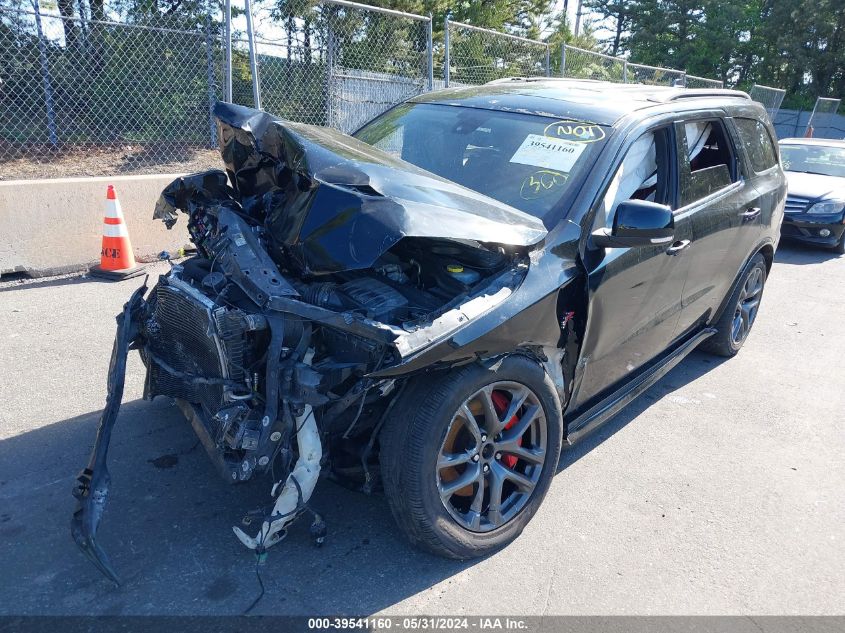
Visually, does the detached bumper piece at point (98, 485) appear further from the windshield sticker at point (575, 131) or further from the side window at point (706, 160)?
the side window at point (706, 160)

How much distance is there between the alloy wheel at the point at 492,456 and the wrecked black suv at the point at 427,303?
10 mm

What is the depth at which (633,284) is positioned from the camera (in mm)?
3330


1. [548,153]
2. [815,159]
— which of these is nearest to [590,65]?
[815,159]

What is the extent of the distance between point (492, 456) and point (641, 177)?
175cm

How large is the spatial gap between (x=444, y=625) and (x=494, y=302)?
1249mm

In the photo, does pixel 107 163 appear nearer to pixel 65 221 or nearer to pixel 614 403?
pixel 65 221

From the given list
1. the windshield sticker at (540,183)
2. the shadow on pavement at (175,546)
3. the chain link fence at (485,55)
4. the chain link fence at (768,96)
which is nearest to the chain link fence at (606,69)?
the chain link fence at (485,55)

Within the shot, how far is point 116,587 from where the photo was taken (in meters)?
2.55

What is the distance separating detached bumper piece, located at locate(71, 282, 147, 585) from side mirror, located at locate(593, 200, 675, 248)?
2.19 metres

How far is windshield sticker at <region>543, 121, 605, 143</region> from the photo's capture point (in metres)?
3.39

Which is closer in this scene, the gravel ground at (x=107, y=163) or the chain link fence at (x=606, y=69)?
the gravel ground at (x=107, y=163)

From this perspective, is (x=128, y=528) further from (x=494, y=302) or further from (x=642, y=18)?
(x=642, y=18)

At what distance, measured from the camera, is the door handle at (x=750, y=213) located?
4.48 meters

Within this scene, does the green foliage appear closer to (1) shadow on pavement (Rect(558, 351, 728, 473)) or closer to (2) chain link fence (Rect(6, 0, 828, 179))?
(2) chain link fence (Rect(6, 0, 828, 179))
